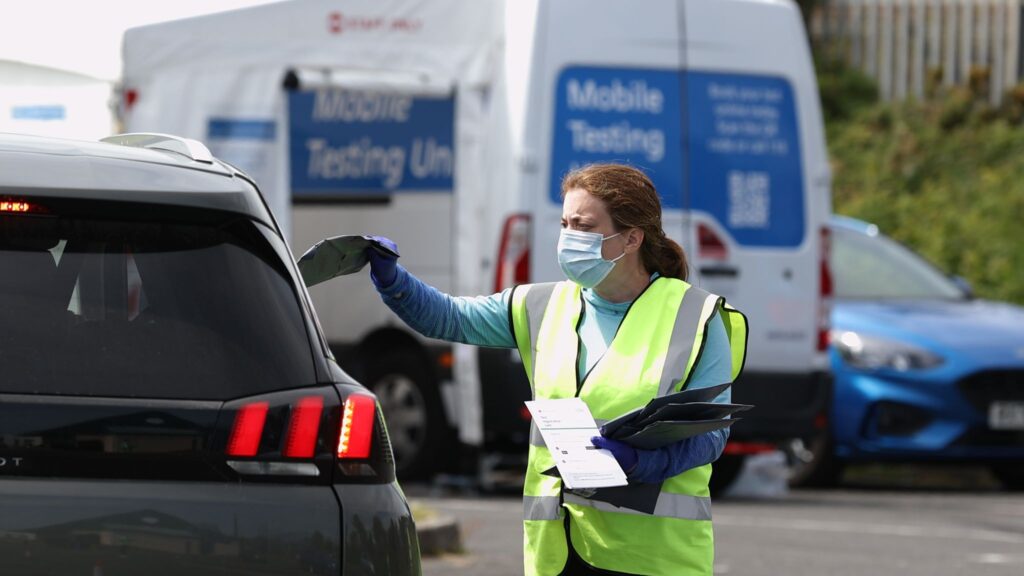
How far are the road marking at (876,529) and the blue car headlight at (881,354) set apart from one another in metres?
1.77

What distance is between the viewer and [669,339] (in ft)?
13.1

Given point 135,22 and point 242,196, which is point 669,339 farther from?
point 135,22

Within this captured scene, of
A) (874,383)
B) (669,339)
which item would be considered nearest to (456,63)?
(874,383)

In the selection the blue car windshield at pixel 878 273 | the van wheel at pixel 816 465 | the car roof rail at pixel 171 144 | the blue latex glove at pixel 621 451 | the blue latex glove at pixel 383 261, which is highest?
the car roof rail at pixel 171 144

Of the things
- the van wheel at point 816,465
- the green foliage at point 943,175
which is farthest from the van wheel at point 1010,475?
the green foliage at point 943,175

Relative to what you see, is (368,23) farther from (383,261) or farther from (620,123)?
(383,261)

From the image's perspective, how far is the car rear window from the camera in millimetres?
3414

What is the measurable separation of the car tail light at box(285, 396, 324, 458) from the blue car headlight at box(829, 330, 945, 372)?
8.40 meters

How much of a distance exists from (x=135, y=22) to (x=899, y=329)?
16.6 feet

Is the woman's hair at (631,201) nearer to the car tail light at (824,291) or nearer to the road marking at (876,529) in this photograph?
the road marking at (876,529)

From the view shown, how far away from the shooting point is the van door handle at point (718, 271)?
1027 cm

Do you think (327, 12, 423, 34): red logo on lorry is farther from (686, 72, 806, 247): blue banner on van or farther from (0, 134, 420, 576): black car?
(0, 134, 420, 576): black car

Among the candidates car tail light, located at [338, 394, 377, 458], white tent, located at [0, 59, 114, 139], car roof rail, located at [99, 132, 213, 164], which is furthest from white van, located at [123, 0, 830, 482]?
car tail light, located at [338, 394, 377, 458]

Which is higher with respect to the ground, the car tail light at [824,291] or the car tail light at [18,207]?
the car tail light at [18,207]
